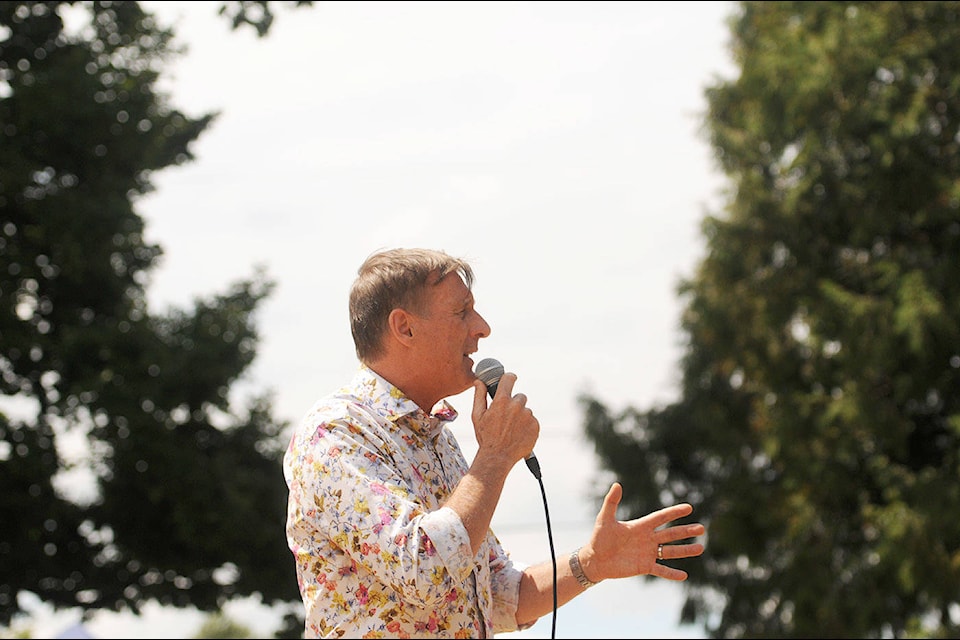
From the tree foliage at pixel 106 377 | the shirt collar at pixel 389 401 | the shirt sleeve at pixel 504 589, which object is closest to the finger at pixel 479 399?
the shirt collar at pixel 389 401

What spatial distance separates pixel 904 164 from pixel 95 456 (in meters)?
9.91

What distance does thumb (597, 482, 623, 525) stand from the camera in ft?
7.93

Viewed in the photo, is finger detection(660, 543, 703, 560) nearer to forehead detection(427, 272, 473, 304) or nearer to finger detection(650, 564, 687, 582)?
finger detection(650, 564, 687, 582)

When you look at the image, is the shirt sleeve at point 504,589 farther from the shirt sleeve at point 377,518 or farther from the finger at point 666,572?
the shirt sleeve at point 377,518

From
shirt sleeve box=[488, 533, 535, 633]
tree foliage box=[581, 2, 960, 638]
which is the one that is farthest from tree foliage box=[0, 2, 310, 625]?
shirt sleeve box=[488, 533, 535, 633]

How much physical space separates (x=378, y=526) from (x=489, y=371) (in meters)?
0.45

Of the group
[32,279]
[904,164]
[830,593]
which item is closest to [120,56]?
[32,279]

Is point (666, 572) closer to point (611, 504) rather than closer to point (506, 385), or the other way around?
point (611, 504)

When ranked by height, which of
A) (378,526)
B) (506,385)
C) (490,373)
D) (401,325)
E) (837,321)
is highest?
(837,321)

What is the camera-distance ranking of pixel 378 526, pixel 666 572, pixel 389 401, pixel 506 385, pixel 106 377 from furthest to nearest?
pixel 106 377 < pixel 666 572 < pixel 389 401 < pixel 506 385 < pixel 378 526

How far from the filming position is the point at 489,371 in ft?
8.02

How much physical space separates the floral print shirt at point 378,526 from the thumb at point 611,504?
0.85 feet

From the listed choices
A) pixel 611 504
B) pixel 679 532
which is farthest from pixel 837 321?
pixel 611 504

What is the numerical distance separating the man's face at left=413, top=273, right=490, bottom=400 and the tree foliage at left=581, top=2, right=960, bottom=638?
11681 millimetres
